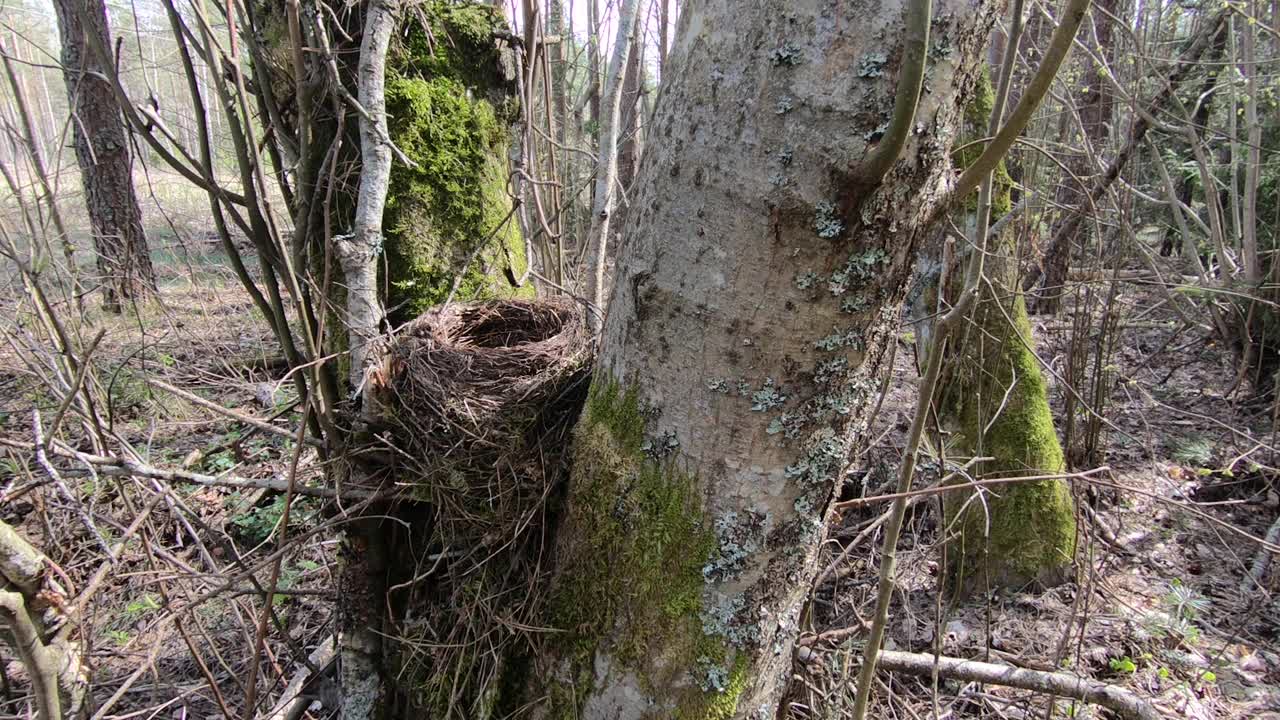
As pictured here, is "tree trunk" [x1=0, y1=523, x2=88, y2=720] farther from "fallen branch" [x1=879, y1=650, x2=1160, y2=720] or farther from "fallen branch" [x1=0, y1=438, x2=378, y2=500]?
"fallen branch" [x1=879, y1=650, x2=1160, y2=720]

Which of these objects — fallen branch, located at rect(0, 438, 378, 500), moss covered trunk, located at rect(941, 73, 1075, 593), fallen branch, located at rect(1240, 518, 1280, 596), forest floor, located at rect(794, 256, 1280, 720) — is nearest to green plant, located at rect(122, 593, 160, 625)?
fallen branch, located at rect(0, 438, 378, 500)

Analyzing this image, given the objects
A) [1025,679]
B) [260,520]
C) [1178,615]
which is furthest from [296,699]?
[1178,615]

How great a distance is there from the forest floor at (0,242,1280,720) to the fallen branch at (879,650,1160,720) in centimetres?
15

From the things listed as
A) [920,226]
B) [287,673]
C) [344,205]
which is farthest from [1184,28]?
[287,673]

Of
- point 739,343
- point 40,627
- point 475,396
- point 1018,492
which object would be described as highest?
point 739,343

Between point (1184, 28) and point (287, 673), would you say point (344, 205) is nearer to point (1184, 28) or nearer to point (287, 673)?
point (287, 673)

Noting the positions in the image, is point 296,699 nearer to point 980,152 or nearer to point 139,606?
point 139,606

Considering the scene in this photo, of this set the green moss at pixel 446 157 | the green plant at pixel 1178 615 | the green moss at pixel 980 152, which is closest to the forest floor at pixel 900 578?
the green plant at pixel 1178 615

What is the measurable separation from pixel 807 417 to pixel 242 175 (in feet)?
4.28

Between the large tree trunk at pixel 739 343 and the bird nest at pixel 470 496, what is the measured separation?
6.0 inches

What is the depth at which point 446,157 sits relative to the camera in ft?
5.89

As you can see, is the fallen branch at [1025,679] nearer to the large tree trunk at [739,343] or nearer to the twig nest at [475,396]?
the large tree trunk at [739,343]

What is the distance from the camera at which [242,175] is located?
136cm

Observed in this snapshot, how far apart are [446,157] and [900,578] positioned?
8.88 ft
